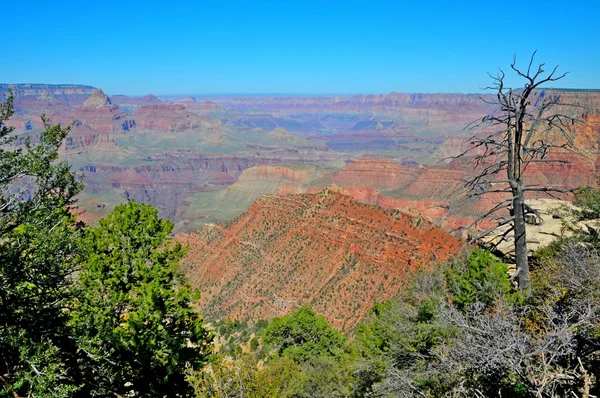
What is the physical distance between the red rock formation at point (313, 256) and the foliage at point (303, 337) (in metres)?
8.01

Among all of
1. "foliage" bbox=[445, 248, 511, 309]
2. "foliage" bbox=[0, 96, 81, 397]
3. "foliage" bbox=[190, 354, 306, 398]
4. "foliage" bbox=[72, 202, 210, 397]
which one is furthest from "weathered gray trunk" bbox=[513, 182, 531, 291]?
"foliage" bbox=[0, 96, 81, 397]

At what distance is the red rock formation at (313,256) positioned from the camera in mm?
43094

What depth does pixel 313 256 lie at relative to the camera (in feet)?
175

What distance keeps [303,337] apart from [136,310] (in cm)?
2272

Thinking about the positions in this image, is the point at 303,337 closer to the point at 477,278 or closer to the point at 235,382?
the point at 477,278

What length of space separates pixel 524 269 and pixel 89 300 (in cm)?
1153

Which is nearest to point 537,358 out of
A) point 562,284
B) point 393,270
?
point 562,284

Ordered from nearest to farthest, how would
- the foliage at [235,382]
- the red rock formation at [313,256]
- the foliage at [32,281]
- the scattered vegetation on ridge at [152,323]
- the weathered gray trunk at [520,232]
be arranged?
the scattered vegetation on ridge at [152,323] < the foliage at [32,281] < the weathered gray trunk at [520,232] < the foliage at [235,382] < the red rock formation at [313,256]

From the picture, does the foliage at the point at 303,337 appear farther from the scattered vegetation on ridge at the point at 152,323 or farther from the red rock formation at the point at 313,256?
the scattered vegetation on ridge at the point at 152,323

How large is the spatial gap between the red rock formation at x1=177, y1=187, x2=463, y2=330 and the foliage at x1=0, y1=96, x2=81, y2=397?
33274mm

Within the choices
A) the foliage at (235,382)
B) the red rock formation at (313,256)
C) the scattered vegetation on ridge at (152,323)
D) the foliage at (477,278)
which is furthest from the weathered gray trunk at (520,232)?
the red rock formation at (313,256)

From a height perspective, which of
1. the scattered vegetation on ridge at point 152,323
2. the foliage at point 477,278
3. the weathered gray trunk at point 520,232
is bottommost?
the foliage at point 477,278

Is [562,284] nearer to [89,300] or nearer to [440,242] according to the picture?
[89,300]

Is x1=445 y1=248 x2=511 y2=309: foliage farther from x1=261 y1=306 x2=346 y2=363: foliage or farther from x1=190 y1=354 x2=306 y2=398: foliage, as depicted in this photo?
x1=261 y1=306 x2=346 y2=363: foliage
